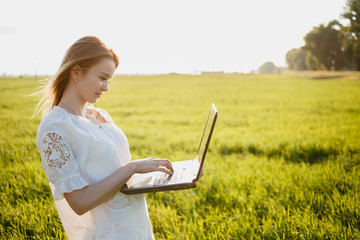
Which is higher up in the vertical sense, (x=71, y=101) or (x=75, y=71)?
(x=75, y=71)

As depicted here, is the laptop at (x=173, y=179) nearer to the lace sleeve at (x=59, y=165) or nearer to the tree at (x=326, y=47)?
the lace sleeve at (x=59, y=165)

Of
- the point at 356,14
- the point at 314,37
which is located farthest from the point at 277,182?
the point at 314,37

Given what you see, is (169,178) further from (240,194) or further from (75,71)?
(240,194)

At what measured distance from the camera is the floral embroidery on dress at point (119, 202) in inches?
57.8

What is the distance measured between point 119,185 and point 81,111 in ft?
1.81

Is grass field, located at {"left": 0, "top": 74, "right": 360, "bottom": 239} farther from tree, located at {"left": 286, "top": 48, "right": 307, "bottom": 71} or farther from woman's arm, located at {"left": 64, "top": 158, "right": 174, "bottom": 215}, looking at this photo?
tree, located at {"left": 286, "top": 48, "right": 307, "bottom": 71}

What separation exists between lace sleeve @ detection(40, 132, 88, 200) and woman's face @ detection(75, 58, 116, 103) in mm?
322

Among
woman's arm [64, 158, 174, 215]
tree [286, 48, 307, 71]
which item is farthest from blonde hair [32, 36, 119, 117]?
tree [286, 48, 307, 71]

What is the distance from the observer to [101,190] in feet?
4.32

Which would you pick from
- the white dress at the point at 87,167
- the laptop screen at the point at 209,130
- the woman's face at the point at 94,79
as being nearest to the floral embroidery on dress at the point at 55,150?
the white dress at the point at 87,167

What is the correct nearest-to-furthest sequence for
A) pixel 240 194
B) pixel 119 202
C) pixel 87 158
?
pixel 87 158 → pixel 119 202 → pixel 240 194

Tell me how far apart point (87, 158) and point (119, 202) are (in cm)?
33

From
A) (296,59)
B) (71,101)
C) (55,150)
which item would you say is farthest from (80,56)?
(296,59)

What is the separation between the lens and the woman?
4.19 feet
